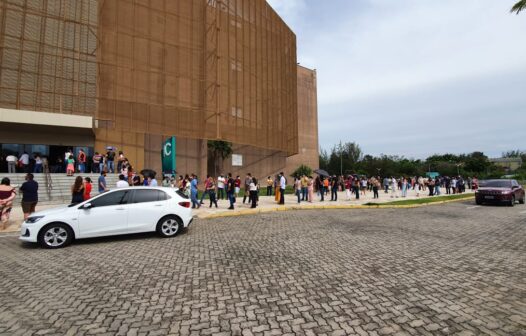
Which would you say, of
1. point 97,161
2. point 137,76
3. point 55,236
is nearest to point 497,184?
point 55,236

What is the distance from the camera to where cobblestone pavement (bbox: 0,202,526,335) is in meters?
3.36

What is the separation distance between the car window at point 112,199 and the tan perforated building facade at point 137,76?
659 inches

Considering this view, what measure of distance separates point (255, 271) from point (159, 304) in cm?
175

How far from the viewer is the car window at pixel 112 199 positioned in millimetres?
7746

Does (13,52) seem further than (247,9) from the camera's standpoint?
No

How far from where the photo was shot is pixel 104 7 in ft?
79.3

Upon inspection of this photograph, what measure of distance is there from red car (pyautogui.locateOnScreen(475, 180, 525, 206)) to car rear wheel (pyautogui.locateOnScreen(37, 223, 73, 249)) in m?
19.2

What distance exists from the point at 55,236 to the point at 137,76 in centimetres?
2108

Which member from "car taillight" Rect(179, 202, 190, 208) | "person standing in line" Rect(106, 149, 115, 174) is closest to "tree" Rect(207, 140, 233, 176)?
"person standing in line" Rect(106, 149, 115, 174)

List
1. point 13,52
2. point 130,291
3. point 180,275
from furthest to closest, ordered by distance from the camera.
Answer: point 13,52, point 180,275, point 130,291

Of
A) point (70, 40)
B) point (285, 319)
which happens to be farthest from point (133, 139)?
point (285, 319)

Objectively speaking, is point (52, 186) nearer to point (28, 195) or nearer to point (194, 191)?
point (28, 195)

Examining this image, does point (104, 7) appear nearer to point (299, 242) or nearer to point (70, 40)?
point (70, 40)

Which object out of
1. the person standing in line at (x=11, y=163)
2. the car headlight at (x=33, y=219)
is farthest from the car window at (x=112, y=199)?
the person standing in line at (x=11, y=163)
